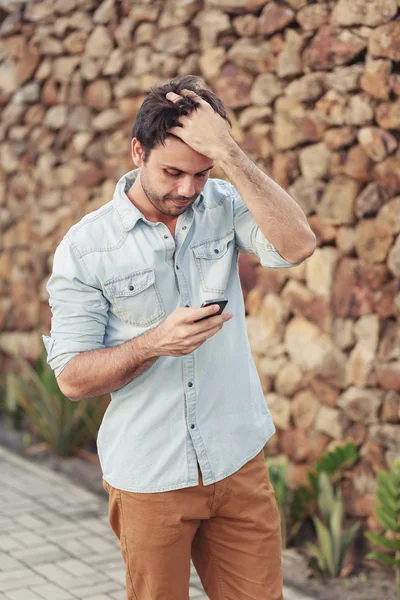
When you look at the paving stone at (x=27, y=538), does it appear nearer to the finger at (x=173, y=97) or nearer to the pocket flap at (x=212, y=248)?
the pocket flap at (x=212, y=248)

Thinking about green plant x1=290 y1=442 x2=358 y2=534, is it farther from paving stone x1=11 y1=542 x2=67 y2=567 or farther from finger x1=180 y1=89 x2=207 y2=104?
finger x1=180 y1=89 x2=207 y2=104

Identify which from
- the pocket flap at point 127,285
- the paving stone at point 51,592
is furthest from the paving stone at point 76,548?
the pocket flap at point 127,285

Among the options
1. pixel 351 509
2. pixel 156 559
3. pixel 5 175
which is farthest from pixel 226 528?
pixel 5 175

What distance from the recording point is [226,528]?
2.94m

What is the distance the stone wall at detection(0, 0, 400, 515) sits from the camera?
4379mm

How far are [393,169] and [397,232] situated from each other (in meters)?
0.28

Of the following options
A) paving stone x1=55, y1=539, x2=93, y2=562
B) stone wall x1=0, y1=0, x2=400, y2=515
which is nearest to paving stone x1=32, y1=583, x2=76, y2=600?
paving stone x1=55, y1=539, x2=93, y2=562

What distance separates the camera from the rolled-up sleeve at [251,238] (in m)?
2.83

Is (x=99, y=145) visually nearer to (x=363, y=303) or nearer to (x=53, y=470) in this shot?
(x=53, y=470)

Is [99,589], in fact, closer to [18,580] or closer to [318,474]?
[18,580]

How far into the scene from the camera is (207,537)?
9.78 feet

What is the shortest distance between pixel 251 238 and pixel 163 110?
475 millimetres

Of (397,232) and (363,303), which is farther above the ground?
(397,232)

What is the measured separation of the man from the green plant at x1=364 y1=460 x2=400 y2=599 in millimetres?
1246
